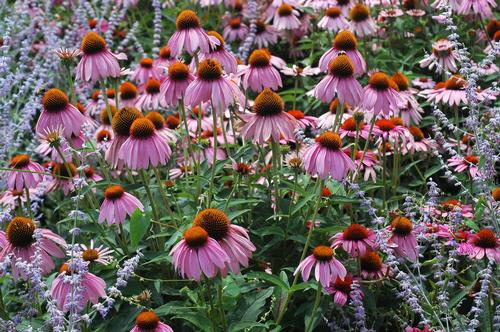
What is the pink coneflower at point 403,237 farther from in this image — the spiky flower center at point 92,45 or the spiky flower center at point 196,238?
the spiky flower center at point 92,45

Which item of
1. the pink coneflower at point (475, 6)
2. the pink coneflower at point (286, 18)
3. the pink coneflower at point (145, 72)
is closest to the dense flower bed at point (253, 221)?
the pink coneflower at point (475, 6)

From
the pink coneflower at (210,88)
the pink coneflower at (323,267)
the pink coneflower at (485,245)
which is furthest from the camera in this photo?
the pink coneflower at (210,88)

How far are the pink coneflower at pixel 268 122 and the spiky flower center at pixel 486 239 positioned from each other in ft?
2.53

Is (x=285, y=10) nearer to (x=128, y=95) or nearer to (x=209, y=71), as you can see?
(x=128, y=95)

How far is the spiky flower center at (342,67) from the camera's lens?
2.95m

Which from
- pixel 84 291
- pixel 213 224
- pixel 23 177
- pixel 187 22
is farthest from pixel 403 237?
pixel 23 177

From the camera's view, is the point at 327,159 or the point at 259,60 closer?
the point at 327,159

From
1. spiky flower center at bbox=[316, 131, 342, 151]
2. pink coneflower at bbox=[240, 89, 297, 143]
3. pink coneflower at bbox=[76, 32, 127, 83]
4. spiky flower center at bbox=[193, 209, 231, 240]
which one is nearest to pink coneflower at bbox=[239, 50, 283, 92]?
pink coneflower at bbox=[240, 89, 297, 143]

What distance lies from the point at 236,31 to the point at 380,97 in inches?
93.0

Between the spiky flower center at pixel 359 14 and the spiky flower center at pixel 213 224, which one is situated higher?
the spiky flower center at pixel 359 14

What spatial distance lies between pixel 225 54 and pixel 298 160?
0.60 m

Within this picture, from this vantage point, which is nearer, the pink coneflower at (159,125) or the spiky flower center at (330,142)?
the spiky flower center at (330,142)

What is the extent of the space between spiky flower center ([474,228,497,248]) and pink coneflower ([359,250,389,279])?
35 centimetres

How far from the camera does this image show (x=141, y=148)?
2.67 m
